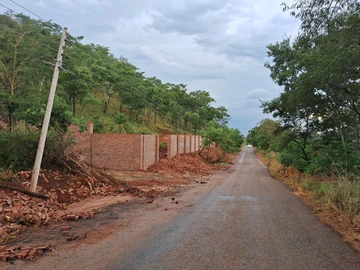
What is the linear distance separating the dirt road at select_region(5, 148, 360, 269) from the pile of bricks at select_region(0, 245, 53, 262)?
0.71ft

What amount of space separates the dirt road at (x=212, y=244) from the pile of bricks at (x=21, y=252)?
22 centimetres

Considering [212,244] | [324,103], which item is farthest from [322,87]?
[212,244]

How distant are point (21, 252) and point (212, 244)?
3295mm

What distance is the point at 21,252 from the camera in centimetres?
484

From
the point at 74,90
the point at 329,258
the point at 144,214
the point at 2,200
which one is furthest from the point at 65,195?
the point at 74,90

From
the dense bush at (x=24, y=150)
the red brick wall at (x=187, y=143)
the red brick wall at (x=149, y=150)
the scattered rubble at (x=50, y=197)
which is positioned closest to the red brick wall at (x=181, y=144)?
the red brick wall at (x=187, y=143)

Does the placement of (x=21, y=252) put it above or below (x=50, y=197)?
below

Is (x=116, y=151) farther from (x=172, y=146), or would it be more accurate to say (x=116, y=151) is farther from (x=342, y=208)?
(x=342, y=208)

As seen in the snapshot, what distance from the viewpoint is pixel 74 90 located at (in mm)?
26172

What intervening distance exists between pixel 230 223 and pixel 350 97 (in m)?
9.01

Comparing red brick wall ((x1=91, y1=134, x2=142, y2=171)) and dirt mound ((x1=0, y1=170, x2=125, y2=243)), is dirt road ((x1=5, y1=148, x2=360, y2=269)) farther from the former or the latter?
red brick wall ((x1=91, y1=134, x2=142, y2=171))

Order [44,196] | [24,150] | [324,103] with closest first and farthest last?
[44,196], [24,150], [324,103]

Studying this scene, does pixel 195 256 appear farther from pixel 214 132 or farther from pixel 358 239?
pixel 214 132

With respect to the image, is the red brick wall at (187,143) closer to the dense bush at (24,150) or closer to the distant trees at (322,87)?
the distant trees at (322,87)
